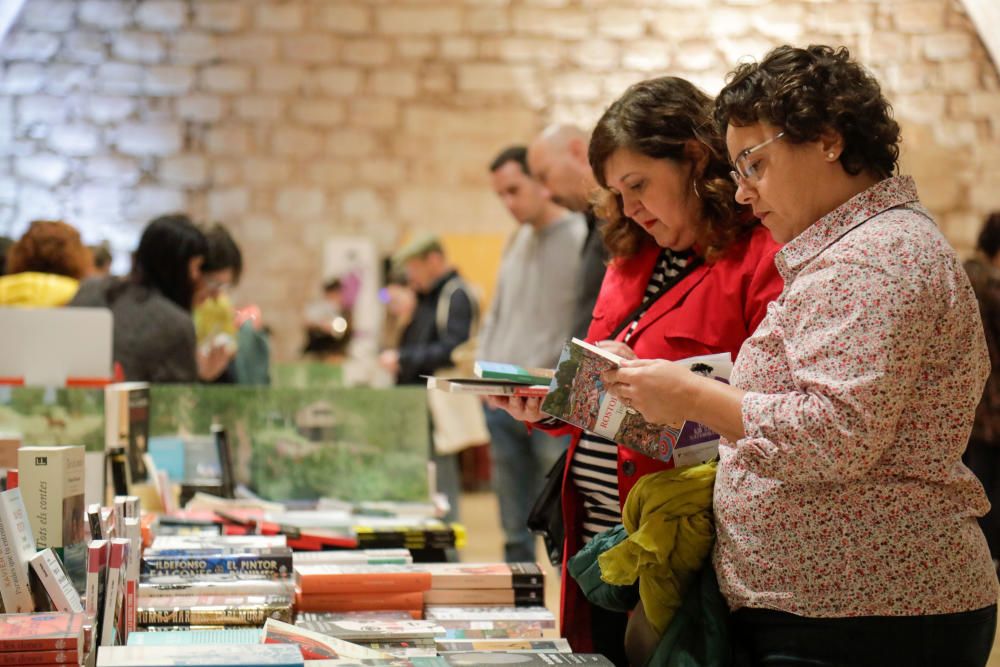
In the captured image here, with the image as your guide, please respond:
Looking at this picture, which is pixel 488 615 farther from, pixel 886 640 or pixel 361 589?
pixel 886 640

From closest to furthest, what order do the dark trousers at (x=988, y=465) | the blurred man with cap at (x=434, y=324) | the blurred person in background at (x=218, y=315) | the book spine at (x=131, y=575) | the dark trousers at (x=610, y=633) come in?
the book spine at (x=131, y=575)
the dark trousers at (x=610, y=633)
the dark trousers at (x=988, y=465)
the blurred person in background at (x=218, y=315)
the blurred man with cap at (x=434, y=324)

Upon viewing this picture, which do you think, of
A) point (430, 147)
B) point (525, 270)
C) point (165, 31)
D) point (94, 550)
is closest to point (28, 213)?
point (165, 31)

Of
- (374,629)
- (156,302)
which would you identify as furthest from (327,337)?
(374,629)

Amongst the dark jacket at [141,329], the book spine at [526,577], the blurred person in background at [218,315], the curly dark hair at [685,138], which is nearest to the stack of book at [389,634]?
the book spine at [526,577]

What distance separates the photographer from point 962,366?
4.42ft

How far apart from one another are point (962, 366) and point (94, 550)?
1.24 meters

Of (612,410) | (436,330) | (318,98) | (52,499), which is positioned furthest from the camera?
(318,98)

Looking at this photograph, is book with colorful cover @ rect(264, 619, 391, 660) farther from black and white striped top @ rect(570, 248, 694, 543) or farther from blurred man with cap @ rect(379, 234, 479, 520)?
blurred man with cap @ rect(379, 234, 479, 520)

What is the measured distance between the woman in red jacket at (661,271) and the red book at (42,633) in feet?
2.81

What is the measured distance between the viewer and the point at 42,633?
58.6 inches

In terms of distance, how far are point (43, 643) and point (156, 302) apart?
218 centimetres

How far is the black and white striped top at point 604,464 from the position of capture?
6.47ft

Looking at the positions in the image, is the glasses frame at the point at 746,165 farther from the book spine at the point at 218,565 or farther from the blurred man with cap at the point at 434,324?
the blurred man with cap at the point at 434,324

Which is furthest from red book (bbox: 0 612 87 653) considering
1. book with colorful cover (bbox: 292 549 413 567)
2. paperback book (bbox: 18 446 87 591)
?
book with colorful cover (bbox: 292 549 413 567)
